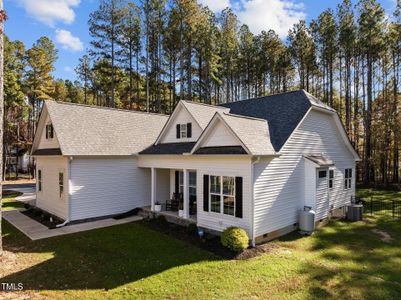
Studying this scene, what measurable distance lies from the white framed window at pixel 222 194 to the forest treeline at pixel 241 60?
19938 millimetres

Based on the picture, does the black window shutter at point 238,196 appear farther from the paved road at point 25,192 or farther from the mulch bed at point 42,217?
the paved road at point 25,192

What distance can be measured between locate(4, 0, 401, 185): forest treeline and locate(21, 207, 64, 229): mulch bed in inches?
610

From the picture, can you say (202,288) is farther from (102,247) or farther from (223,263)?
(102,247)

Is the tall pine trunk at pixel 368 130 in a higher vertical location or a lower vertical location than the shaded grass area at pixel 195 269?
higher

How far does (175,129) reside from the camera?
15.7m

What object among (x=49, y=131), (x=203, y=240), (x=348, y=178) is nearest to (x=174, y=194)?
(x=203, y=240)

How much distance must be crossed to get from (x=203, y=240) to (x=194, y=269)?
2420 mm

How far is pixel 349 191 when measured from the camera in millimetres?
16328

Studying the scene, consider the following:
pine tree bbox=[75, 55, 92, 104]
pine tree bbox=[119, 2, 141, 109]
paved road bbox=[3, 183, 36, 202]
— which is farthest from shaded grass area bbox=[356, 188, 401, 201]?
pine tree bbox=[75, 55, 92, 104]

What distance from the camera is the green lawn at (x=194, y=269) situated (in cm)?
691

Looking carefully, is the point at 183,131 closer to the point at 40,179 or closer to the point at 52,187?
the point at 52,187

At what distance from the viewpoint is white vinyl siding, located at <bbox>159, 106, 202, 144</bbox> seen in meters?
14.3

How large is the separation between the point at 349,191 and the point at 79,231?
51.9ft

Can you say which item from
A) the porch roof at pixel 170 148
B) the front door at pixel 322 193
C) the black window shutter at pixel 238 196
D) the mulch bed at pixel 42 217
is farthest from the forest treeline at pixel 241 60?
the black window shutter at pixel 238 196
